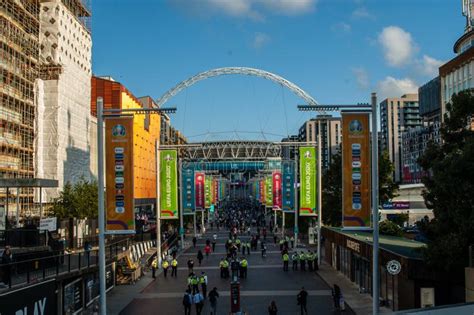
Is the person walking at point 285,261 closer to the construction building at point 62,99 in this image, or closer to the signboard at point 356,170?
the signboard at point 356,170

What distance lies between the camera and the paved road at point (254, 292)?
88.5 ft

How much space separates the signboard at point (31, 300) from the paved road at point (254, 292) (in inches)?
368

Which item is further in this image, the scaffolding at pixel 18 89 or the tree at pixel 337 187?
the scaffolding at pixel 18 89

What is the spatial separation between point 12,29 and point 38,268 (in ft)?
152

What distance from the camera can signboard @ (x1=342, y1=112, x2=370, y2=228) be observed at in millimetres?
19312

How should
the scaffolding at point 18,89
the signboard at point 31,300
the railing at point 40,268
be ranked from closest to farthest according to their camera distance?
the signboard at point 31,300, the railing at point 40,268, the scaffolding at point 18,89

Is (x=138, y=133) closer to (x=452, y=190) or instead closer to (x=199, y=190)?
(x=199, y=190)

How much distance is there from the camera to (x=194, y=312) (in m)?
26.6

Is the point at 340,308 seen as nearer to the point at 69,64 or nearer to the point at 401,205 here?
the point at 401,205

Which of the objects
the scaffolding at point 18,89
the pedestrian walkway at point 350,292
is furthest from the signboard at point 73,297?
the scaffolding at point 18,89

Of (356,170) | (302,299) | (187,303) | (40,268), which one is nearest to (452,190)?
(356,170)

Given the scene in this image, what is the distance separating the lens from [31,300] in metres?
15.7

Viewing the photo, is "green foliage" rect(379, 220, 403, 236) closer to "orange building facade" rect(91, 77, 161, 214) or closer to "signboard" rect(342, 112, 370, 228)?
"signboard" rect(342, 112, 370, 228)

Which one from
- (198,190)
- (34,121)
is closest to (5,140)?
(34,121)
